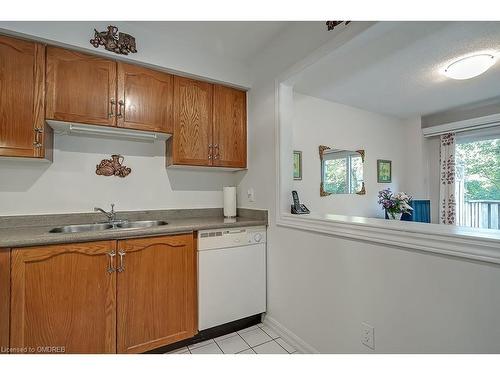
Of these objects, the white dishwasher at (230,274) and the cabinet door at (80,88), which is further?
the white dishwasher at (230,274)

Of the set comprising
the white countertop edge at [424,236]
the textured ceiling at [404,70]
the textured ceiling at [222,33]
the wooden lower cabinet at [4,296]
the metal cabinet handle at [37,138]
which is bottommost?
the wooden lower cabinet at [4,296]

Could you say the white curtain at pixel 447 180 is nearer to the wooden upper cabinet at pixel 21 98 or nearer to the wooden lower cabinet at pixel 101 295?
the wooden lower cabinet at pixel 101 295

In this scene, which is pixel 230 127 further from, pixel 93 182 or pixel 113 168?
pixel 93 182

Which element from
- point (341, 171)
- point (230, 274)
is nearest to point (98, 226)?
point (230, 274)

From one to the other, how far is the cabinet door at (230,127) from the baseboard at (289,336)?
1.37 meters

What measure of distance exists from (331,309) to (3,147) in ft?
7.36

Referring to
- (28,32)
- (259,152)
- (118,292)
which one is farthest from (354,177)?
(28,32)

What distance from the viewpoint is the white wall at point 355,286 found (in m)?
0.96

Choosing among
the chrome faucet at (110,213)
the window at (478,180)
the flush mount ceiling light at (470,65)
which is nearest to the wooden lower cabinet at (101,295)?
the chrome faucet at (110,213)

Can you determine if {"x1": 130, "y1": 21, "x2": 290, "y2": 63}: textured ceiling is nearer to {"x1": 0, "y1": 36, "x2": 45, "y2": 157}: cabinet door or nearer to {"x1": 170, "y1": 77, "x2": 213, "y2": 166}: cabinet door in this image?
{"x1": 170, "y1": 77, "x2": 213, "y2": 166}: cabinet door

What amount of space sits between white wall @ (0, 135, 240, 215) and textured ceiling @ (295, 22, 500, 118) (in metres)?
1.37

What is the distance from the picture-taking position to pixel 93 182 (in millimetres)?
1947

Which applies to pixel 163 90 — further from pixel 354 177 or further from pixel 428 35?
pixel 354 177
